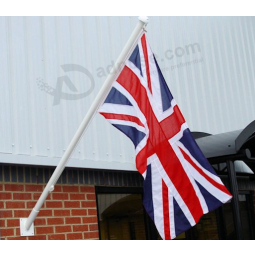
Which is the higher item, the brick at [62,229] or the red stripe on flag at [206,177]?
the red stripe on flag at [206,177]

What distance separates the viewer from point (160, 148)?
4.43m

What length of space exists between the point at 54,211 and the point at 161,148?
1854 millimetres

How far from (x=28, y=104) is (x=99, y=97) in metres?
1.50

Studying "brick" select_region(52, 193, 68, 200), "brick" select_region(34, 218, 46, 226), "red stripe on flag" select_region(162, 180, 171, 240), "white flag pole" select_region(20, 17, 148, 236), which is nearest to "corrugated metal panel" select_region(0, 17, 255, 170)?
"brick" select_region(52, 193, 68, 200)

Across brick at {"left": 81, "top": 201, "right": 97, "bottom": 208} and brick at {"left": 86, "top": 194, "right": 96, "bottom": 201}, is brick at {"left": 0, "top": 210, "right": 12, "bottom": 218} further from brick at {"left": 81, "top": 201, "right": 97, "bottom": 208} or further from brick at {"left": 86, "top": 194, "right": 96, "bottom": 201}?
brick at {"left": 86, "top": 194, "right": 96, "bottom": 201}

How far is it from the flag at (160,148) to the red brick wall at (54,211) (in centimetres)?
156

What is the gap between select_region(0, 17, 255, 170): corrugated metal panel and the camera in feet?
17.7

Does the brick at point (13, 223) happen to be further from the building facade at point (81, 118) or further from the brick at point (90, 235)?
the brick at point (90, 235)

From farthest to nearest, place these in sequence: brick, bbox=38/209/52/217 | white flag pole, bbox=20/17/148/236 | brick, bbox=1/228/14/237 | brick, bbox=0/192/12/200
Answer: brick, bbox=38/209/52/217 < brick, bbox=0/192/12/200 < brick, bbox=1/228/14/237 < white flag pole, bbox=20/17/148/236

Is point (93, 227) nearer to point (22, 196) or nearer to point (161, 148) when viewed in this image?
point (22, 196)

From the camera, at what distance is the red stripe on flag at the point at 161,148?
14.4 ft

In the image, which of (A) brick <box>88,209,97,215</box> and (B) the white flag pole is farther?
(A) brick <box>88,209,97,215</box>

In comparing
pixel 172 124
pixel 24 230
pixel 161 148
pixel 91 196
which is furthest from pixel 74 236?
pixel 172 124

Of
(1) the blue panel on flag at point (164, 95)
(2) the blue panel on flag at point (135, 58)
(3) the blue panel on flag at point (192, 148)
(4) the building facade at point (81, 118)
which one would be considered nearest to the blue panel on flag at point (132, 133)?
(1) the blue panel on flag at point (164, 95)
